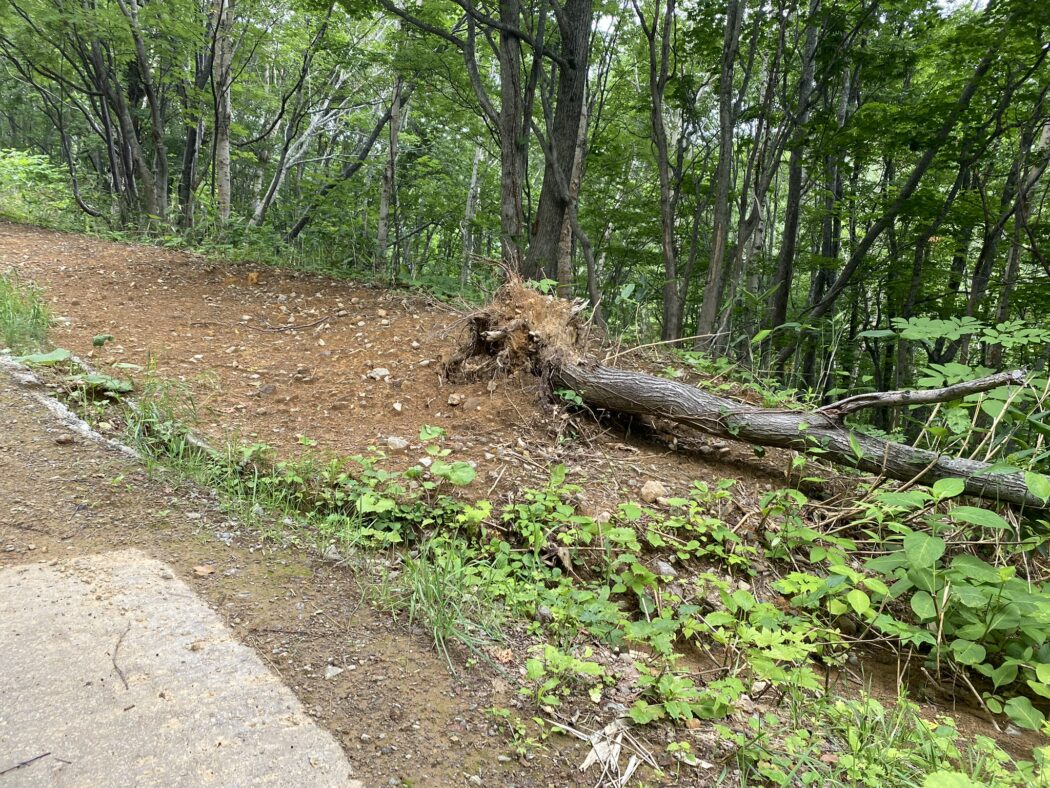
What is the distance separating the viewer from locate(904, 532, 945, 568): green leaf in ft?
5.92

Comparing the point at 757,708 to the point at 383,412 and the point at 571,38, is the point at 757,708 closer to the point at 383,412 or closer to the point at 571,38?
the point at 383,412

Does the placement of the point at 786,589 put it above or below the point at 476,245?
below

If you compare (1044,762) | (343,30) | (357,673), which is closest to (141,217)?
(343,30)

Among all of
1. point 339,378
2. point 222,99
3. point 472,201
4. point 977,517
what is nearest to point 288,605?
point 339,378

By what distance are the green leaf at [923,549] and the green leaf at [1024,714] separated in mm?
486

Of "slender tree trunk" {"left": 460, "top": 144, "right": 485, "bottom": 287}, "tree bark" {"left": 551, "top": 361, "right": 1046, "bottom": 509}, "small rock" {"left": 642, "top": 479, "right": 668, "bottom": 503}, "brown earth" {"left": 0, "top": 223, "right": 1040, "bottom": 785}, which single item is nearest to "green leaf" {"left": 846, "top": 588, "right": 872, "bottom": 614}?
"brown earth" {"left": 0, "top": 223, "right": 1040, "bottom": 785}

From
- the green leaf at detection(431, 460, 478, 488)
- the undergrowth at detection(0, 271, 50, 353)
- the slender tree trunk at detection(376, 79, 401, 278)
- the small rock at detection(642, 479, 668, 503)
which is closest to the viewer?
the green leaf at detection(431, 460, 478, 488)

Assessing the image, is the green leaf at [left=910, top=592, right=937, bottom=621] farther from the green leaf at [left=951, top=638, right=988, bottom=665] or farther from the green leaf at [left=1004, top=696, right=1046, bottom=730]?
the green leaf at [left=1004, top=696, right=1046, bottom=730]

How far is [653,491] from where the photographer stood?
111 inches

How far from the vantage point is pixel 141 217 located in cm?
923

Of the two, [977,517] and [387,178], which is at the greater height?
[387,178]

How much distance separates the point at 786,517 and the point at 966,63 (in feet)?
18.0

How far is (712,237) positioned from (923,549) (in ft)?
13.7

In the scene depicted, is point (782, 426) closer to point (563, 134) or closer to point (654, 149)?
point (563, 134)
